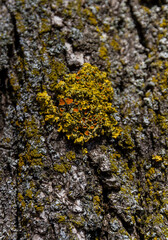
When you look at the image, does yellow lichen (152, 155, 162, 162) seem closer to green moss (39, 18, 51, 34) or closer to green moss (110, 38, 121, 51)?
green moss (110, 38, 121, 51)

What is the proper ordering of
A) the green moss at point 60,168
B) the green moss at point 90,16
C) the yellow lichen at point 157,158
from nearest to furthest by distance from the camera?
the green moss at point 60,168 < the yellow lichen at point 157,158 < the green moss at point 90,16

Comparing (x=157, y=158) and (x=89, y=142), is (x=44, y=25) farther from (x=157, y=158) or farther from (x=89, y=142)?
(x=157, y=158)

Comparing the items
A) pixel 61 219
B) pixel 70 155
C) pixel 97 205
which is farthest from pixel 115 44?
pixel 61 219

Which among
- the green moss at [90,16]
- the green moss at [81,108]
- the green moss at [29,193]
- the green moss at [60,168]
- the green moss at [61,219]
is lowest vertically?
the green moss at [61,219]

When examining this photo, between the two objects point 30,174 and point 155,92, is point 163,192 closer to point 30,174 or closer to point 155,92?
point 155,92

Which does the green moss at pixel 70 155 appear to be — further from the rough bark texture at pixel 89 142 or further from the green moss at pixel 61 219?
the green moss at pixel 61 219

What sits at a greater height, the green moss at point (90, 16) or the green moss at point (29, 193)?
the green moss at point (90, 16)

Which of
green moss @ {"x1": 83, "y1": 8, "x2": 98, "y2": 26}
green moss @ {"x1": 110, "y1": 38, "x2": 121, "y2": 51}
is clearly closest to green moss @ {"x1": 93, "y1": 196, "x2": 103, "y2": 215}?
green moss @ {"x1": 110, "y1": 38, "x2": 121, "y2": 51}

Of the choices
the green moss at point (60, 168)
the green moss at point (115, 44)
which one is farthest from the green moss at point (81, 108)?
the green moss at point (115, 44)
